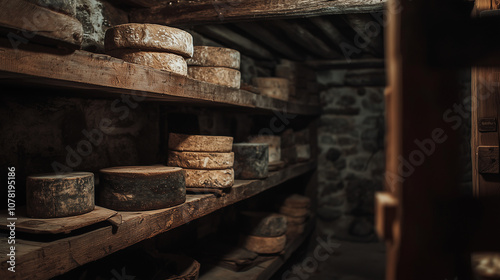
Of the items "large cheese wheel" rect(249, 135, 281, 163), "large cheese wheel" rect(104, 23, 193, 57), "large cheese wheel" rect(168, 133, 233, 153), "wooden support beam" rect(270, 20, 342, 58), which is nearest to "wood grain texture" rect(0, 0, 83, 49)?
"large cheese wheel" rect(104, 23, 193, 57)

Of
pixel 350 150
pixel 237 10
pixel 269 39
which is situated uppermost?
pixel 269 39

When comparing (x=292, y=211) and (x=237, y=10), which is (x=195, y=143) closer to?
(x=237, y=10)

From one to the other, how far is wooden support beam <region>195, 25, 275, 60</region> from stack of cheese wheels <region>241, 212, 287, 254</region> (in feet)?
5.64

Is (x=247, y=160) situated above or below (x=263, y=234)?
above

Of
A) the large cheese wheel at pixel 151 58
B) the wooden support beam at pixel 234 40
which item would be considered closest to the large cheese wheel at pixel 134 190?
the large cheese wheel at pixel 151 58

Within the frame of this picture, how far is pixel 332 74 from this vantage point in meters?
5.46

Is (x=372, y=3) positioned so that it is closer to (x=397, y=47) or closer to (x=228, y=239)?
(x=397, y=47)

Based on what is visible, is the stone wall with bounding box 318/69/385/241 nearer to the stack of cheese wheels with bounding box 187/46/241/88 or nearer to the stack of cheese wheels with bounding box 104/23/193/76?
the stack of cheese wheels with bounding box 187/46/241/88

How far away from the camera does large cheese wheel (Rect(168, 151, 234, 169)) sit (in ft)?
7.36

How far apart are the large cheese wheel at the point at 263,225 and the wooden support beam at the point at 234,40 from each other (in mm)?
1712

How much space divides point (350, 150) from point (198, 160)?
3652 millimetres

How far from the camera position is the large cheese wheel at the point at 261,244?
11.6 ft

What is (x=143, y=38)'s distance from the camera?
1729 mm

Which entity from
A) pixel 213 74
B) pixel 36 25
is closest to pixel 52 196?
pixel 36 25
